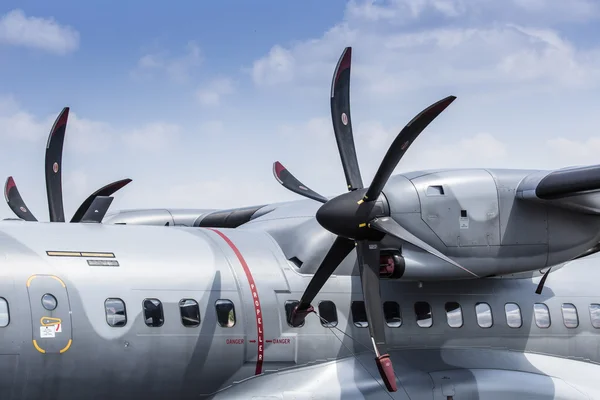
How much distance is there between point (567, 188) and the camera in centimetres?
1307

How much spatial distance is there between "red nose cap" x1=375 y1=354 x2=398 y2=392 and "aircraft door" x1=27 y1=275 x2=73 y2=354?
4.17 meters

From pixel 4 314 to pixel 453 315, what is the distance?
6.86 metres

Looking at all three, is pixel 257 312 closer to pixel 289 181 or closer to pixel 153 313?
pixel 153 313

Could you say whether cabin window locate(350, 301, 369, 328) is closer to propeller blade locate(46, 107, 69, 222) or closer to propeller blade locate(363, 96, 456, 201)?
propeller blade locate(363, 96, 456, 201)

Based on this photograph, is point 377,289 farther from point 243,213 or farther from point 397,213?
point 243,213

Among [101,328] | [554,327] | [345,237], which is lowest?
[554,327]

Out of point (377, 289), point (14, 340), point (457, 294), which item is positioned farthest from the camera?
point (457, 294)

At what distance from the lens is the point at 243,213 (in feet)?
58.4

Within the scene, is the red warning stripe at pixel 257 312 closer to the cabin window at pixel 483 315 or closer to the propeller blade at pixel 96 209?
the propeller blade at pixel 96 209

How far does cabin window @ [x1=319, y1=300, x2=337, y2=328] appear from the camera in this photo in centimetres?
1359

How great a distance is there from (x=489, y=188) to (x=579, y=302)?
3292mm

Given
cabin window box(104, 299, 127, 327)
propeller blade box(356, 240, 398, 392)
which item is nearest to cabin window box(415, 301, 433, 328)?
propeller blade box(356, 240, 398, 392)

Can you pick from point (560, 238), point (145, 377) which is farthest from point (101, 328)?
point (560, 238)

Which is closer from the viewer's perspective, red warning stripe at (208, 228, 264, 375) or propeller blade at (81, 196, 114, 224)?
red warning stripe at (208, 228, 264, 375)
